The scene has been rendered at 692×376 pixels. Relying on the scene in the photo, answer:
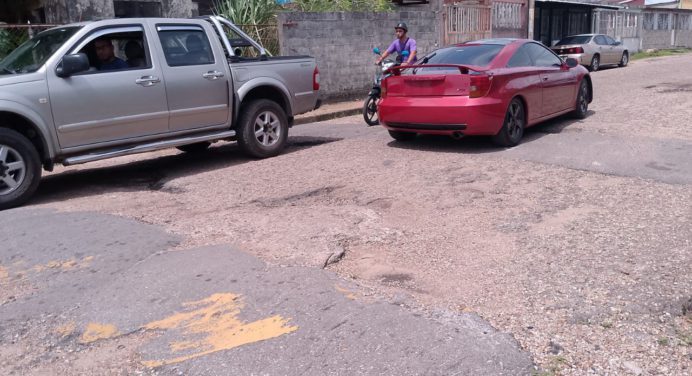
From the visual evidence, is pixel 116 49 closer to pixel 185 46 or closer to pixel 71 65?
pixel 185 46

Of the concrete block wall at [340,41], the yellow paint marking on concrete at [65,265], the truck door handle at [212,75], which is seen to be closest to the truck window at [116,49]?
the truck door handle at [212,75]

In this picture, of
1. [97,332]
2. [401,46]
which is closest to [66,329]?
[97,332]

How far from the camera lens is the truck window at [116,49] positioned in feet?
24.4

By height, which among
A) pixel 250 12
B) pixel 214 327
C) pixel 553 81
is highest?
pixel 250 12

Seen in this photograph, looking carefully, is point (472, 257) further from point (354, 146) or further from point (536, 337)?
point (354, 146)

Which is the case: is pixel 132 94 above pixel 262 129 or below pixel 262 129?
above

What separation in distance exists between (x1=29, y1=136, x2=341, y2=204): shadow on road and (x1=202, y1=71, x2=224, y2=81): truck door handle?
114 cm

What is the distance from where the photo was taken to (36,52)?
24.0ft

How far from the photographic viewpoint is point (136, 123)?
7562 mm

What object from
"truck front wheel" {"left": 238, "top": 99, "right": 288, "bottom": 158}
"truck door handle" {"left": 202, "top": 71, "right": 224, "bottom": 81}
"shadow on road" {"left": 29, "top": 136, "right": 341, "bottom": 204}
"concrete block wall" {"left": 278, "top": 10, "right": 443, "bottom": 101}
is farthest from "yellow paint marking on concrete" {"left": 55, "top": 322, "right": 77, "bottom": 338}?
"concrete block wall" {"left": 278, "top": 10, "right": 443, "bottom": 101}

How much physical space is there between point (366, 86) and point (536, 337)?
12839 mm

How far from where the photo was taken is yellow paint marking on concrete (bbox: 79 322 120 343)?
3.80 meters

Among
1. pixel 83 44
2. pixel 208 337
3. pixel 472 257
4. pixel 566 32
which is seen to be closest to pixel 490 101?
pixel 472 257

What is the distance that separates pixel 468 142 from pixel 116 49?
4703 mm
